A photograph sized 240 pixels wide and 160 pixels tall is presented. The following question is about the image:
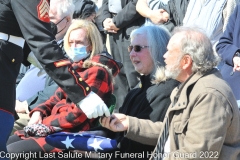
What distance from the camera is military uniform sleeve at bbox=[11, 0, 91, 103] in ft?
12.1

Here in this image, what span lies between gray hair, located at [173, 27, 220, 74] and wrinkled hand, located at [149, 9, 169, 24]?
7.46 ft

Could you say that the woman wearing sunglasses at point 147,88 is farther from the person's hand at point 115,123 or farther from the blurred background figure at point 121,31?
the blurred background figure at point 121,31

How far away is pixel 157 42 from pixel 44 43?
1244mm

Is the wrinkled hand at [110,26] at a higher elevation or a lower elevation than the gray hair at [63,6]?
lower

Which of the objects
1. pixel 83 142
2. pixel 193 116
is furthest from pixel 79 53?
pixel 193 116

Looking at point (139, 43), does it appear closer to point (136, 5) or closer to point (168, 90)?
point (168, 90)

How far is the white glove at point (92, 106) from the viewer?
3.70 meters

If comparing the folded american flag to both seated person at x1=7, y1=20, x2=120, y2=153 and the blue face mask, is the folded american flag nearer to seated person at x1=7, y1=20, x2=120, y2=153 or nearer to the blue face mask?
seated person at x1=7, y1=20, x2=120, y2=153

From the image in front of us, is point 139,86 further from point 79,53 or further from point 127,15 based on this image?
point 127,15

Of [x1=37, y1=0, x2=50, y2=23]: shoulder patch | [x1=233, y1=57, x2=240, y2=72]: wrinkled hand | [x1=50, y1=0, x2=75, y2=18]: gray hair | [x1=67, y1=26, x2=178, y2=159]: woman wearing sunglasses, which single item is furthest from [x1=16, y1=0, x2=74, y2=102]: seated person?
[x1=37, y1=0, x2=50, y2=23]: shoulder patch

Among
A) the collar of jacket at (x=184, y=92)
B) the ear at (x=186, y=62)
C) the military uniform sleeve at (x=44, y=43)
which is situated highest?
the military uniform sleeve at (x=44, y=43)

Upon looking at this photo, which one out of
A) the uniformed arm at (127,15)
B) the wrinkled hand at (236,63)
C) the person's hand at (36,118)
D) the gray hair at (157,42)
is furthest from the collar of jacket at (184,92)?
the uniformed arm at (127,15)

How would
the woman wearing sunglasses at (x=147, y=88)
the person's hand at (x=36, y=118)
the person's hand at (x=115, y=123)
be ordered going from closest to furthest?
the person's hand at (x=115, y=123)
the woman wearing sunglasses at (x=147, y=88)
the person's hand at (x=36, y=118)

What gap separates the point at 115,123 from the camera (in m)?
4.12
